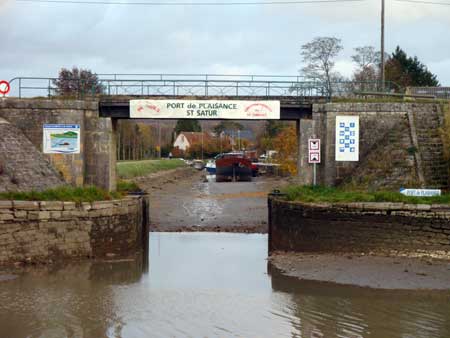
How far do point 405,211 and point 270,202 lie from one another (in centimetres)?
625

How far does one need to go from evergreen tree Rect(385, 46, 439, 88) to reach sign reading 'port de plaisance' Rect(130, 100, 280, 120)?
2612 cm

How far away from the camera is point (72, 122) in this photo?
26516 millimetres

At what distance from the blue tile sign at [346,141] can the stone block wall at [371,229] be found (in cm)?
384

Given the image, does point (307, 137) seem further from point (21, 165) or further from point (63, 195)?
point (21, 165)

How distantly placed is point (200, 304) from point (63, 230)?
741 cm

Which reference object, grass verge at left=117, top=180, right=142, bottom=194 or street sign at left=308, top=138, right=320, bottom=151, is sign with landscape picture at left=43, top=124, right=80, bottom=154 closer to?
grass verge at left=117, top=180, right=142, bottom=194

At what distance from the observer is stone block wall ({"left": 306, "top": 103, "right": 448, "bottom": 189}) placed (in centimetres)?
2569

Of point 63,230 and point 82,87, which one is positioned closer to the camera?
point 63,230

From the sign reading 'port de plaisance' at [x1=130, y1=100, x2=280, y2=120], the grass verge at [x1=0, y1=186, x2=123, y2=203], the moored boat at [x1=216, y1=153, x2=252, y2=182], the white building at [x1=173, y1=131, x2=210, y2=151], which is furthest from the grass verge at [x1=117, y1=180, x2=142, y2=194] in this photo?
the white building at [x1=173, y1=131, x2=210, y2=151]

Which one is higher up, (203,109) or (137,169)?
(203,109)

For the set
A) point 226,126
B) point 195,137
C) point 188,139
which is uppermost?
point 226,126

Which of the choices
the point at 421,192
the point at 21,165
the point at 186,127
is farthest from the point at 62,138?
the point at 186,127

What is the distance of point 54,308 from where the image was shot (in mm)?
15703

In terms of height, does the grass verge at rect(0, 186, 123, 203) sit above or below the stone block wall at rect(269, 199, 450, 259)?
above
